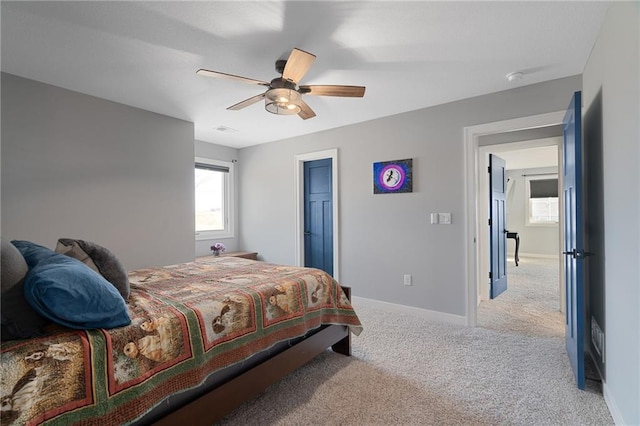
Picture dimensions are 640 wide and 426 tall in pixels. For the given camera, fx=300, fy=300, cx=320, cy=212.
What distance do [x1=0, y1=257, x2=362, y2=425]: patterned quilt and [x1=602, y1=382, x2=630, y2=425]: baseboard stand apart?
5.46 feet

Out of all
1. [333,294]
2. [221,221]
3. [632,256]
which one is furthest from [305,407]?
[221,221]

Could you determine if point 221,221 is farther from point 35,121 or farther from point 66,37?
point 66,37

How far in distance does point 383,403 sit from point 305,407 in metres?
0.50

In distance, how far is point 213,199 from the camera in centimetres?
517

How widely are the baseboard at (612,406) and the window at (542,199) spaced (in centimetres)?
694

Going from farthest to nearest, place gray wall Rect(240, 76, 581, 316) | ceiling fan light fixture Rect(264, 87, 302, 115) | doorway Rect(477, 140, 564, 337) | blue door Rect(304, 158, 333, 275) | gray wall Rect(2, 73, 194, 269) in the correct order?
blue door Rect(304, 158, 333, 275), doorway Rect(477, 140, 564, 337), gray wall Rect(240, 76, 581, 316), gray wall Rect(2, 73, 194, 269), ceiling fan light fixture Rect(264, 87, 302, 115)

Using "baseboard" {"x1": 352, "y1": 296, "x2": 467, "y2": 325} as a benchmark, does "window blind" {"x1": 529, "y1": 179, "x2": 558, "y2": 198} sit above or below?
above

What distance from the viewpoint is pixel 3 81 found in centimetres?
253

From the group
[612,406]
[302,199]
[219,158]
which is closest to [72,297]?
[612,406]

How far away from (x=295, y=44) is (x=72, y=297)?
201cm

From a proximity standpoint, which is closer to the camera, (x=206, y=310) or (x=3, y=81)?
(x=206, y=310)

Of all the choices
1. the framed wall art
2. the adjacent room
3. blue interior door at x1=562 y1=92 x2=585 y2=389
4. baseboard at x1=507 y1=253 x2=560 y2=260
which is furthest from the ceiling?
baseboard at x1=507 y1=253 x2=560 y2=260

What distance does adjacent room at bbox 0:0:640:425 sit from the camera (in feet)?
4.59

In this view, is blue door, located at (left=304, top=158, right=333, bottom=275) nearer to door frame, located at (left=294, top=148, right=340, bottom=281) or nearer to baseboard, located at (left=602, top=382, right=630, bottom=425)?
door frame, located at (left=294, top=148, right=340, bottom=281)
